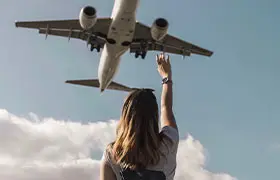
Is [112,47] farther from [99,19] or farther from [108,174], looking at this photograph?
[108,174]

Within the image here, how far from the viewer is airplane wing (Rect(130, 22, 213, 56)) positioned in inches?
1319

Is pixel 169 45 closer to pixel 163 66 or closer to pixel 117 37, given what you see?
pixel 117 37

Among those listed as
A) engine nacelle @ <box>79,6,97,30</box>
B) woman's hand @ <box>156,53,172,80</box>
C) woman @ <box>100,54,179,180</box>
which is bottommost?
engine nacelle @ <box>79,6,97,30</box>

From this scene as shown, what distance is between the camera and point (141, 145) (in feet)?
10.4

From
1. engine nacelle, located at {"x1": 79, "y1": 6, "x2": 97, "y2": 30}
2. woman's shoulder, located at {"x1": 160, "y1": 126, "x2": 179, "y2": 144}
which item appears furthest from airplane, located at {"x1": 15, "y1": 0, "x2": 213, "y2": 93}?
woman's shoulder, located at {"x1": 160, "y1": 126, "x2": 179, "y2": 144}

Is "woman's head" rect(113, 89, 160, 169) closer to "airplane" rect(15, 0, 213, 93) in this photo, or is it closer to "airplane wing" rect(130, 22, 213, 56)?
"airplane" rect(15, 0, 213, 93)

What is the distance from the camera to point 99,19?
31141 millimetres

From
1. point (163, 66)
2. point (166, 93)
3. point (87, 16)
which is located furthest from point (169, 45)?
point (166, 93)

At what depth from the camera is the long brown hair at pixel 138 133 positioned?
10.1 ft

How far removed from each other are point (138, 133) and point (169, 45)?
33.4 meters

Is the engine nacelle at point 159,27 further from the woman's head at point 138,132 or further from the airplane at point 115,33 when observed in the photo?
the woman's head at point 138,132

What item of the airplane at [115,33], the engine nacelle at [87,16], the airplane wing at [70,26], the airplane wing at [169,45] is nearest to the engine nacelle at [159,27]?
the airplane at [115,33]

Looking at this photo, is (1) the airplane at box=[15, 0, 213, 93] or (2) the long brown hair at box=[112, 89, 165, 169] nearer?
(2) the long brown hair at box=[112, 89, 165, 169]

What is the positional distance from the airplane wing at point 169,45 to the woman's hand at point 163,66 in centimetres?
2900
